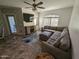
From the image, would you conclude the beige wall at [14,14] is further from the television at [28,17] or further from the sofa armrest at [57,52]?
the sofa armrest at [57,52]

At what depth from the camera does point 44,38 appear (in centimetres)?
485

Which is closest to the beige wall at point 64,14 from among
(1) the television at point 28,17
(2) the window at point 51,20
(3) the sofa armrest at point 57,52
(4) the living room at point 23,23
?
(4) the living room at point 23,23

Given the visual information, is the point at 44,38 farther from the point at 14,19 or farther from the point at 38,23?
the point at 38,23

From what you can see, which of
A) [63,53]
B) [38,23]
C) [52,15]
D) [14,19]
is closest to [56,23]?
[52,15]

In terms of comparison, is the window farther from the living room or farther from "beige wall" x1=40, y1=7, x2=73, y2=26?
"beige wall" x1=40, y1=7, x2=73, y2=26

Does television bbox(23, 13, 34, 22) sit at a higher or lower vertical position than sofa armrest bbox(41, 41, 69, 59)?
higher

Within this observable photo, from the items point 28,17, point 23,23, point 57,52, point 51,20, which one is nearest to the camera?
point 57,52

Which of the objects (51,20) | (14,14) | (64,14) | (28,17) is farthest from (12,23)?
(64,14)

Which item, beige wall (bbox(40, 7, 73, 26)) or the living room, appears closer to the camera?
the living room

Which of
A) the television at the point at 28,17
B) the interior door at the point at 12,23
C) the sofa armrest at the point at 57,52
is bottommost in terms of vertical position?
the sofa armrest at the point at 57,52

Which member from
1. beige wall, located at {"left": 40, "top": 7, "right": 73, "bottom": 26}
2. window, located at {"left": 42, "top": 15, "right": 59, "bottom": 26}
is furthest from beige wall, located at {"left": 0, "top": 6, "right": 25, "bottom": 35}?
beige wall, located at {"left": 40, "top": 7, "right": 73, "bottom": 26}

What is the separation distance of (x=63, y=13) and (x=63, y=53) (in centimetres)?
544

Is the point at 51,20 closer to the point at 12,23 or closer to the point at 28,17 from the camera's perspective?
the point at 28,17

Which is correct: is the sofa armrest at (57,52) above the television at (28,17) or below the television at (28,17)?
below
